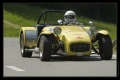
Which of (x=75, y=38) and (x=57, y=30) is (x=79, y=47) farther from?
(x=57, y=30)

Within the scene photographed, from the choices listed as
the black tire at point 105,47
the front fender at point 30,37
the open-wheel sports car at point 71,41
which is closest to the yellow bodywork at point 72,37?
A: the open-wheel sports car at point 71,41

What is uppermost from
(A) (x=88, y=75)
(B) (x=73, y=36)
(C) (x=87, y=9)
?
(C) (x=87, y=9)

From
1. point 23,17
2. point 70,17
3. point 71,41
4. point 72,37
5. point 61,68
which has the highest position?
point 23,17

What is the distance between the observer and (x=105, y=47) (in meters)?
15.5

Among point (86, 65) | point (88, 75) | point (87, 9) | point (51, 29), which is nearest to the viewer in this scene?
point (88, 75)

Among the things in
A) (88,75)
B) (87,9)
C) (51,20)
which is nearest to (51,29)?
(88,75)

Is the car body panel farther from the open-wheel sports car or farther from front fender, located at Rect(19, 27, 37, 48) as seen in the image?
front fender, located at Rect(19, 27, 37, 48)

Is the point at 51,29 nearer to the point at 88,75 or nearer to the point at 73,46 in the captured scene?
the point at 73,46

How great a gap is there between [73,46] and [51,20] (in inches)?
1488

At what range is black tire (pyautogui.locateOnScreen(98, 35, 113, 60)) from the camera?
50.8ft

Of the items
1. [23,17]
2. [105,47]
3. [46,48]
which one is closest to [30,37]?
[46,48]

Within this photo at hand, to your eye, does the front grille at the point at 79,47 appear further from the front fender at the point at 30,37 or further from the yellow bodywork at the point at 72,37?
the front fender at the point at 30,37

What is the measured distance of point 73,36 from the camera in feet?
50.2

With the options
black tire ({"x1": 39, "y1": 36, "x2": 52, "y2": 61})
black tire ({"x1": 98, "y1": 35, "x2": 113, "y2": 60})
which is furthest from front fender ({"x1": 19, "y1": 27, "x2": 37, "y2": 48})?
black tire ({"x1": 98, "y1": 35, "x2": 113, "y2": 60})
